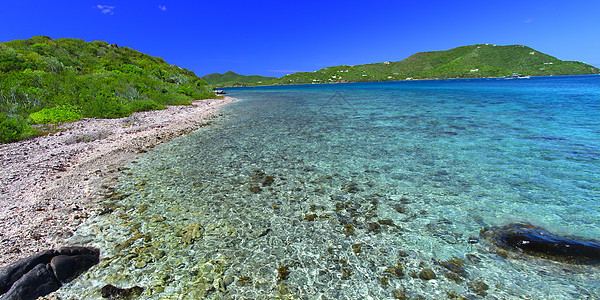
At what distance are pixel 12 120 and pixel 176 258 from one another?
645 inches

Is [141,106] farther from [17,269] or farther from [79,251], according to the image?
[17,269]

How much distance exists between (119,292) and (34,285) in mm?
1297

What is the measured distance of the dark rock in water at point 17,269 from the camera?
4059 millimetres

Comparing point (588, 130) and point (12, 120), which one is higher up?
point (12, 120)

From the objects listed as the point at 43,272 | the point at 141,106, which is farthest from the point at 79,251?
the point at 141,106

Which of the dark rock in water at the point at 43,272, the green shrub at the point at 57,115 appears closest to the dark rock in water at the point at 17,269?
the dark rock in water at the point at 43,272

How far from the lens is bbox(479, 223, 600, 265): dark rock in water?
500cm

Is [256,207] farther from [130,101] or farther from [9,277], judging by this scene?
[130,101]

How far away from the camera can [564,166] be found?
31.8 feet

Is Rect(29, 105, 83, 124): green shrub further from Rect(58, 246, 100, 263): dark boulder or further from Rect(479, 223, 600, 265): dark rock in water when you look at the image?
Rect(479, 223, 600, 265): dark rock in water

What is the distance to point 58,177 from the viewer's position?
9000mm

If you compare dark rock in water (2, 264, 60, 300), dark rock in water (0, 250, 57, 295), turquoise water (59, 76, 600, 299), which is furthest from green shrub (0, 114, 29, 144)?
dark rock in water (2, 264, 60, 300)

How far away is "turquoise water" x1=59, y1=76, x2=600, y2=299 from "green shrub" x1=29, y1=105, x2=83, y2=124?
11.4 m

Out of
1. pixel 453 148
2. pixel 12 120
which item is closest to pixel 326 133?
pixel 453 148
